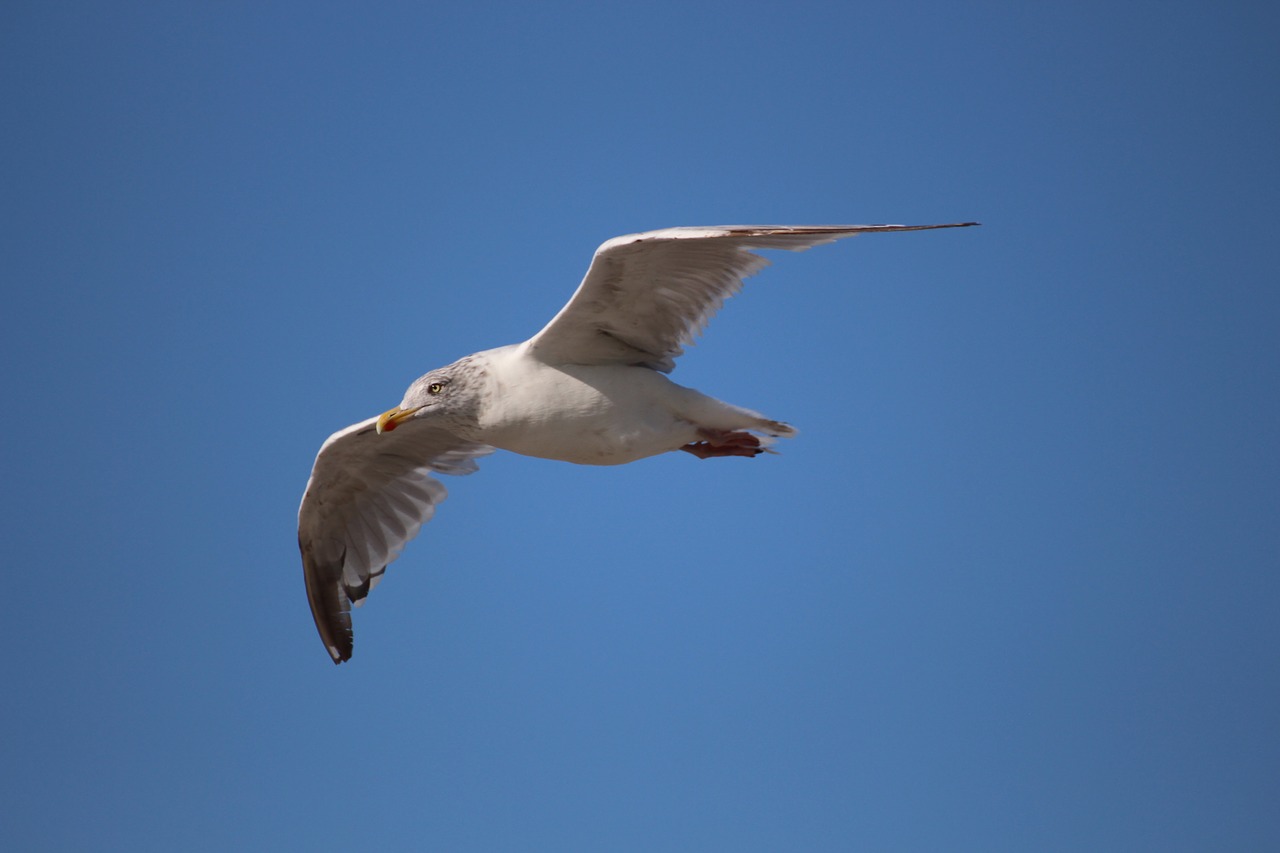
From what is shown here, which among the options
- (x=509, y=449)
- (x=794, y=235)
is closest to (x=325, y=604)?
(x=509, y=449)

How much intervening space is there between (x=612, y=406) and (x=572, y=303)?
1.52 feet

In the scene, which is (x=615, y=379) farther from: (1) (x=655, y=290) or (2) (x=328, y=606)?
(2) (x=328, y=606)

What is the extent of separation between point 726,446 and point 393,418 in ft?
4.73

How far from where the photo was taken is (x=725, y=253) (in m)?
4.96

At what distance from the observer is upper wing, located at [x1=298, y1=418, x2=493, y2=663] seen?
662 centimetres

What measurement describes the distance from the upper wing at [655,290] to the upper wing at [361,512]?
148 centimetres

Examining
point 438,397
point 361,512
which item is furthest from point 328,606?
point 438,397

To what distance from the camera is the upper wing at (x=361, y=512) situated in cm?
662

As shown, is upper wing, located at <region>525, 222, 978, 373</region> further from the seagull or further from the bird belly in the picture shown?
the bird belly

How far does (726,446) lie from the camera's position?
5.54 metres

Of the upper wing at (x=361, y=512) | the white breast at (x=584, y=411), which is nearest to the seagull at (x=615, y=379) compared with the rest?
the white breast at (x=584, y=411)

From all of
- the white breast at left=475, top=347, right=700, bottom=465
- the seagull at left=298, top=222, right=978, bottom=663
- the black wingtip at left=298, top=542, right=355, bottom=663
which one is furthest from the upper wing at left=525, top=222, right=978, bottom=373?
the black wingtip at left=298, top=542, right=355, bottom=663

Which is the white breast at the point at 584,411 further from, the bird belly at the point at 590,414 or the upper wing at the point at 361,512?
the upper wing at the point at 361,512

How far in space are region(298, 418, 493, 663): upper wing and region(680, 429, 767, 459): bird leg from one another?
155 cm
